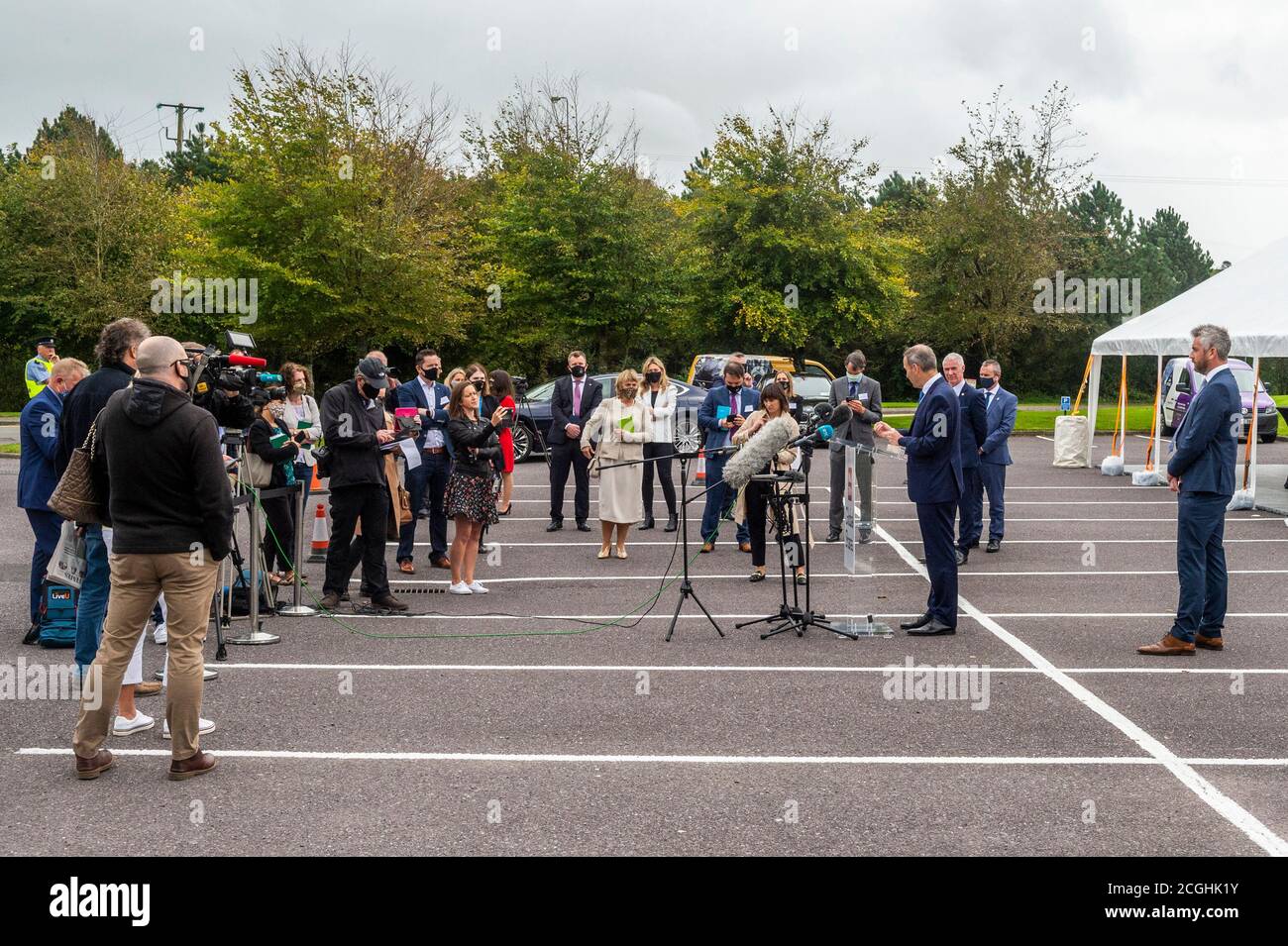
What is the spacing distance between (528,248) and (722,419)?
20.8 meters

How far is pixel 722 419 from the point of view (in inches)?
495

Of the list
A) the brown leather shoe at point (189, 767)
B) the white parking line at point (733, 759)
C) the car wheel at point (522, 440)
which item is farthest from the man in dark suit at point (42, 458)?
the car wheel at point (522, 440)

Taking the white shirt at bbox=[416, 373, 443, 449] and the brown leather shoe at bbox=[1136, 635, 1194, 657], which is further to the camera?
the white shirt at bbox=[416, 373, 443, 449]

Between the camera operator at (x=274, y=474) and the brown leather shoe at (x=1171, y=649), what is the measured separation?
603cm

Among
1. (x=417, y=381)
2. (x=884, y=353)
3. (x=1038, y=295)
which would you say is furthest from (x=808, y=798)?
(x=884, y=353)

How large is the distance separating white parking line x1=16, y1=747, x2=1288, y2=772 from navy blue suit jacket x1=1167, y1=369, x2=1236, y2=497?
252 cm

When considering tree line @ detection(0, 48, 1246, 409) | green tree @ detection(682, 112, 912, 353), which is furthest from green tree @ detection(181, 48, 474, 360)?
green tree @ detection(682, 112, 912, 353)

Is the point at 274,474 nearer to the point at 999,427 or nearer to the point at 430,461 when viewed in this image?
the point at 430,461

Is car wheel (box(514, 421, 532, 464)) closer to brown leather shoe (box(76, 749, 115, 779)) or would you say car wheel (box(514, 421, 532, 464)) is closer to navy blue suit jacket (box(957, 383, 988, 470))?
navy blue suit jacket (box(957, 383, 988, 470))

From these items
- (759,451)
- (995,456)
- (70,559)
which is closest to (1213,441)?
(759,451)

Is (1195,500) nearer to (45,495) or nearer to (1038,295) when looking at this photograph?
(45,495)

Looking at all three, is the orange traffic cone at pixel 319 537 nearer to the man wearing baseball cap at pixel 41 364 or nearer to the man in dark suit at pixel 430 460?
the man in dark suit at pixel 430 460

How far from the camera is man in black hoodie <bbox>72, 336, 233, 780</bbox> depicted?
5.27m
